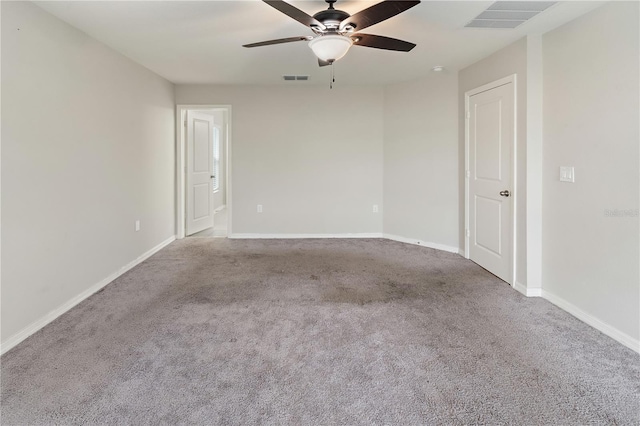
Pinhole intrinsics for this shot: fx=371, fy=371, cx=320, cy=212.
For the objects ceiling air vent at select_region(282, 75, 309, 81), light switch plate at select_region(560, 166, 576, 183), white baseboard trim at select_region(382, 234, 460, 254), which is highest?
ceiling air vent at select_region(282, 75, 309, 81)

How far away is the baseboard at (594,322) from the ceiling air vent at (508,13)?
2.24 meters

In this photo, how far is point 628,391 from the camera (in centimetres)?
188

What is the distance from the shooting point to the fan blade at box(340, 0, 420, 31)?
1952mm

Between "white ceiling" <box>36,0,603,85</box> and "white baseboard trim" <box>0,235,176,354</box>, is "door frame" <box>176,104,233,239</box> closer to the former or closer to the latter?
"white ceiling" <box>36,0,603,85</box>

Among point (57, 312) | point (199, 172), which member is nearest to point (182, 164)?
point (199, 172)

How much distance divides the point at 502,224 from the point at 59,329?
3.91 meters

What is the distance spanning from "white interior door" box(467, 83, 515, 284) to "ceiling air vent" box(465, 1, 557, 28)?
27.5 inches

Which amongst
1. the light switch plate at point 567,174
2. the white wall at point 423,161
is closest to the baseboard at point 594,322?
the light switch plate at point 567,174

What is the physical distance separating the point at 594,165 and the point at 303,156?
381 cm

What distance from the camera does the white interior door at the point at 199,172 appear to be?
19.3ft

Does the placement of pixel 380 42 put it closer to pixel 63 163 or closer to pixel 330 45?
pixel 330 45

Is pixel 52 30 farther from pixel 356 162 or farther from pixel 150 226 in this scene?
pixel 356 162

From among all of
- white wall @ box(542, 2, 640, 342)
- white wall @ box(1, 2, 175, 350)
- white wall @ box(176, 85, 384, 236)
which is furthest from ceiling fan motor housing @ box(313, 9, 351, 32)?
white wall @ box(176, 85, 384, 236)

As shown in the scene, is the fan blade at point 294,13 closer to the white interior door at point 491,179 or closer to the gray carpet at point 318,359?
the gray carpet at point 318,359
